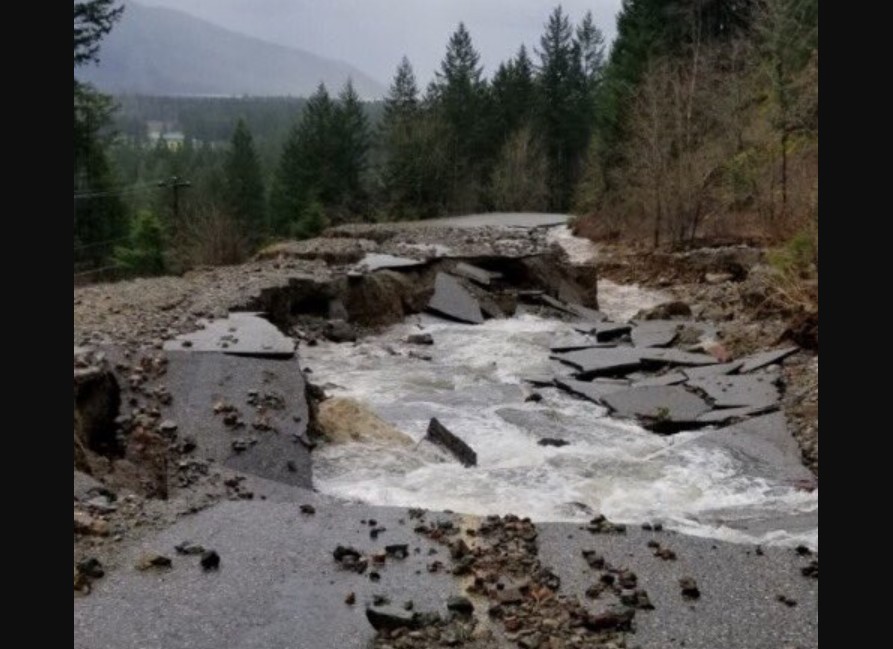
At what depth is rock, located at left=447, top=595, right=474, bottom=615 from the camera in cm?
411

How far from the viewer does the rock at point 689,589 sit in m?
4.36

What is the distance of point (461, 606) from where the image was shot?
4.12 metres

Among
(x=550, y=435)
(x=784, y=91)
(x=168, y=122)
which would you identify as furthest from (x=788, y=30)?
(x=168, y=122)

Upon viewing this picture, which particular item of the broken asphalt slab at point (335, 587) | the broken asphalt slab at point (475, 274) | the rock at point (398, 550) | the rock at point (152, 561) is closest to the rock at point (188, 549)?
the broken asphalt slab at point (335, 587)

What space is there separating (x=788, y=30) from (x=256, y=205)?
110ft

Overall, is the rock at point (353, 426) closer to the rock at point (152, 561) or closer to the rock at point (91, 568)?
the rock at point (152, 561)

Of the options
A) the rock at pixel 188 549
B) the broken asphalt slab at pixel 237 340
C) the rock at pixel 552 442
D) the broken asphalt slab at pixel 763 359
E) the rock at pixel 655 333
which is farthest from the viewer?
the rock at pixel 655 333

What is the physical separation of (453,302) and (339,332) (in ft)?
8.96

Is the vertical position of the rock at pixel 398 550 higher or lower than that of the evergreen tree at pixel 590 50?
lower

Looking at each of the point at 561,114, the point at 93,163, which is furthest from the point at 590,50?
the point at 93,163

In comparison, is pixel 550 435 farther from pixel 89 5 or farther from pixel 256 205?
pixel 256 205

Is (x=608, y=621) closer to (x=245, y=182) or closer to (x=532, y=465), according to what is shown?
(x=532, y=465)

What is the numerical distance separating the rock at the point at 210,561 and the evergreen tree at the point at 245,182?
43381 mm

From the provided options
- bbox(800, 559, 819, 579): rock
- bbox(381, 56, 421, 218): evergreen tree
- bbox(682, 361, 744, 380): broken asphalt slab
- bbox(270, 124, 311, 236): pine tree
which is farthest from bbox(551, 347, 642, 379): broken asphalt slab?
bbox(270, 124, 311, 236): pine tree
